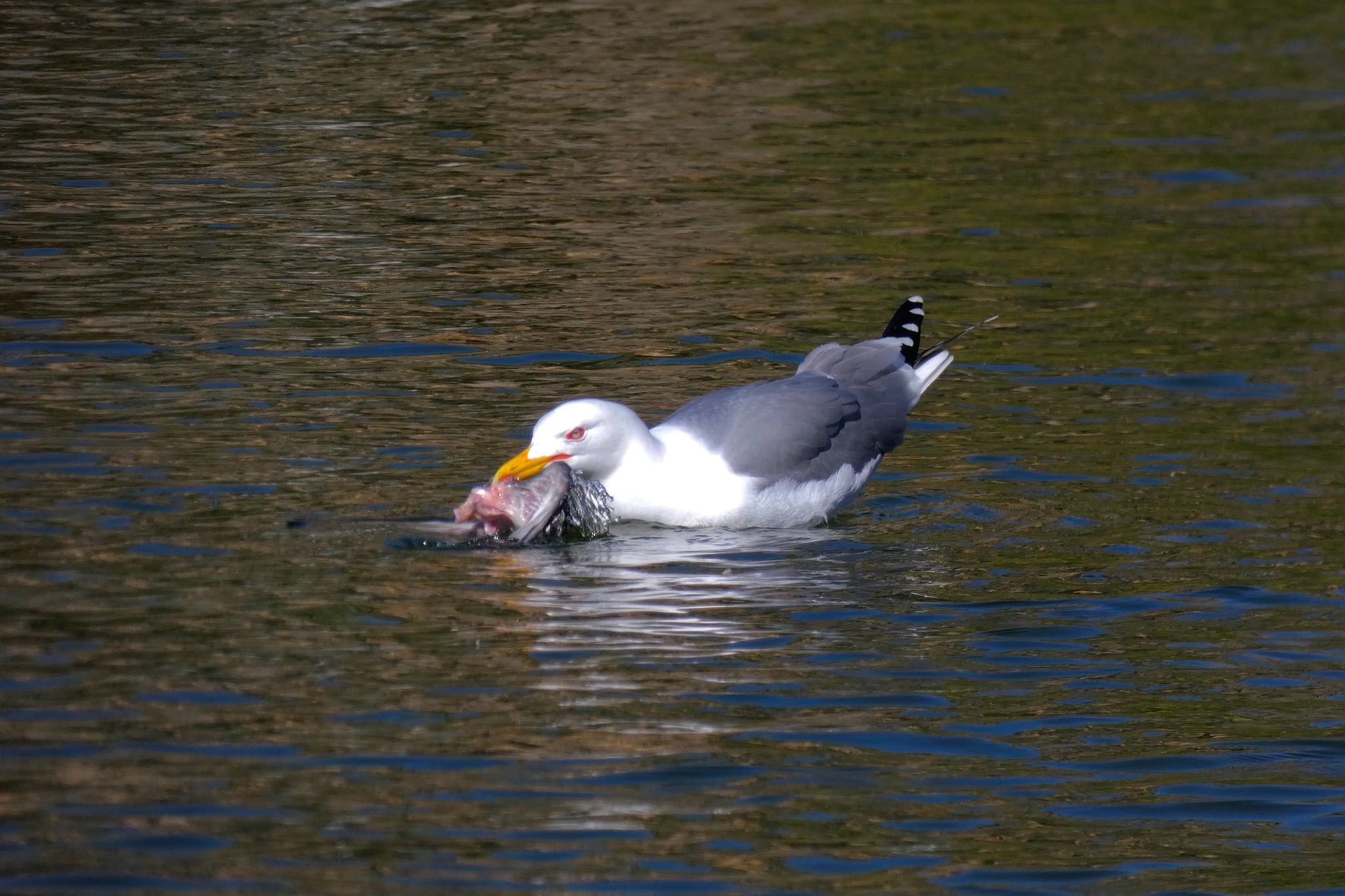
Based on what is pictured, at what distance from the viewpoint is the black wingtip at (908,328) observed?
1105 centimetres

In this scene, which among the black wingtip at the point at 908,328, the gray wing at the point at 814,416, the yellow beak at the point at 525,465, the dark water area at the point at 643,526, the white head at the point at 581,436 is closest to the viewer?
the dark water area at the point at 643,526

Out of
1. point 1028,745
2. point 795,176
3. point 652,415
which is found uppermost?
point 795,176

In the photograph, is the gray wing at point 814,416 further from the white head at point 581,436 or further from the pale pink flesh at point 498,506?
the pale pink flesh at point 498,506

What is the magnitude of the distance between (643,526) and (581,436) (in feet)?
2.18

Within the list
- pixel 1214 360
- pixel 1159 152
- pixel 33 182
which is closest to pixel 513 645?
pixel 1214 360

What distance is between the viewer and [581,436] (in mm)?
9227

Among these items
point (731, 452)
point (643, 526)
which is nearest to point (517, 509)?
point (643, 526)

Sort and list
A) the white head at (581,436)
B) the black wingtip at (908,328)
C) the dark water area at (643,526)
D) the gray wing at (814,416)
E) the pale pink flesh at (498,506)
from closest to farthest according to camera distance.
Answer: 1. the dark water area at (643,526)
2. the pale pink flesh at (498,506)
3. the white head at (581,436)
4. the gray wing at (814,416)
5. the black wingtip at (908,328)

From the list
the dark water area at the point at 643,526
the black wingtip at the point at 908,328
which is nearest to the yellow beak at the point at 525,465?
the dark water area at the point at 643,526

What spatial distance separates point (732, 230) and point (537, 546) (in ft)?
22.2

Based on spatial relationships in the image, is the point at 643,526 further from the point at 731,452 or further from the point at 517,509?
the point at 517,509

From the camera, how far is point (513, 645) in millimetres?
7793

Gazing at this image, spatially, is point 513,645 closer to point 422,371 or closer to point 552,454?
point 552,454

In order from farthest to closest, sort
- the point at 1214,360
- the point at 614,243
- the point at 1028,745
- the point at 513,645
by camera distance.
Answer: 1. the point at 614,243
2. the point at 1214,360
3. the point at 513,645
4. the point at 1028,745
